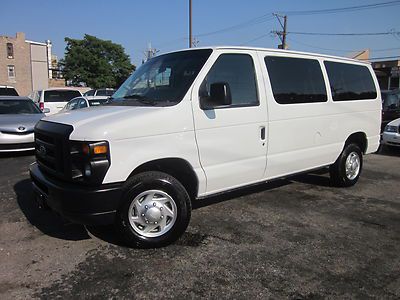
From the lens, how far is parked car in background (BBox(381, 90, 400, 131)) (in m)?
13.2

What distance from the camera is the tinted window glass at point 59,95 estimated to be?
53.5 feet

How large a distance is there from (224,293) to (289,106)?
2.76 m

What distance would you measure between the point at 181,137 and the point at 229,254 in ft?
4.17

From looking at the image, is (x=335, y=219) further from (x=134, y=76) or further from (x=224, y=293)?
(x=134, y=76)

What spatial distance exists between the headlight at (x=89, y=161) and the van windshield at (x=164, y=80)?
0.87 meters

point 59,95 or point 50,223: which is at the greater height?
point 59,95

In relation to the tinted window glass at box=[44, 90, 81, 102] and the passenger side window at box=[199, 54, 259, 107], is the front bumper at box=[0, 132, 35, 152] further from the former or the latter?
the tinted window glass at box=[44, 90, 81, 102]

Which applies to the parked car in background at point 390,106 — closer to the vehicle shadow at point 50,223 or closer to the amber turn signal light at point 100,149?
the vehicle shadow at point 50,223

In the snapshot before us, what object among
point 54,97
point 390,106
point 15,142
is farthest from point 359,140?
point 54,97

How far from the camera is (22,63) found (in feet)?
197

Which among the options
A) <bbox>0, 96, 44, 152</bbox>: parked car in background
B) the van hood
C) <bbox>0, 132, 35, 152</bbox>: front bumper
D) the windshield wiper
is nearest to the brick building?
<bbox>0, 96, 44, 152</bbox>: parked car in background

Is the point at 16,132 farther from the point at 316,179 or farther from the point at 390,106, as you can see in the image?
the point at 390,106

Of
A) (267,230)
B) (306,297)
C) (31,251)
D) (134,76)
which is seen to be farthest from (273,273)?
(134,76)

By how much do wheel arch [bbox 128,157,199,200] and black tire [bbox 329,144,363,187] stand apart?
117 inches
